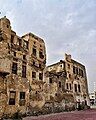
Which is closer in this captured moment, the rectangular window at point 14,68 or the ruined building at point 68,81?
the rectangular window at point 14,68

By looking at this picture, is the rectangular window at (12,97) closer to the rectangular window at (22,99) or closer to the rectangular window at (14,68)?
the rectangular window at (22,99)

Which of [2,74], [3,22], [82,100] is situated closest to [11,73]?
[2,74]

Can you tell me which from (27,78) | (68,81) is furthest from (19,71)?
(68,81)

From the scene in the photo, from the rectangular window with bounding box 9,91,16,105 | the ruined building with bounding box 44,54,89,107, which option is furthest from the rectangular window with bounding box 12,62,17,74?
the ruined building with bounding box 44,54,89,107

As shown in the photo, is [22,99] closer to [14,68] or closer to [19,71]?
[19,71]

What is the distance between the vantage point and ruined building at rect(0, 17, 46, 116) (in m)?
21.6

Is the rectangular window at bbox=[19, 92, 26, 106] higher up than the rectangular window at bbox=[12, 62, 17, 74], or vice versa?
the rectangular window at bbox=[12, 62, 17, 74]

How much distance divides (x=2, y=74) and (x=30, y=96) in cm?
611

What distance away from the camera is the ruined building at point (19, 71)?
21562 mm

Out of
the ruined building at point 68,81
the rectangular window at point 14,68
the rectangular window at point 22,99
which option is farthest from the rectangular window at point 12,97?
the ruined building at point 68,81

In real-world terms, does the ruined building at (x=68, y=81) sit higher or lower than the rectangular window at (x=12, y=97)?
higher

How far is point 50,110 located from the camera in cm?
2808

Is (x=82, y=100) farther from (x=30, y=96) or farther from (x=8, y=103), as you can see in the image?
(x=8, y=103)

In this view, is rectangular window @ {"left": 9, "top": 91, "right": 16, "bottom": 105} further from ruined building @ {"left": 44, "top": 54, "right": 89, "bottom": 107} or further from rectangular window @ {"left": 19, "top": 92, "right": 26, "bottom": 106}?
ruined building @ {"left": 44, "top": 54, "right": 89, "bottom": 107}
